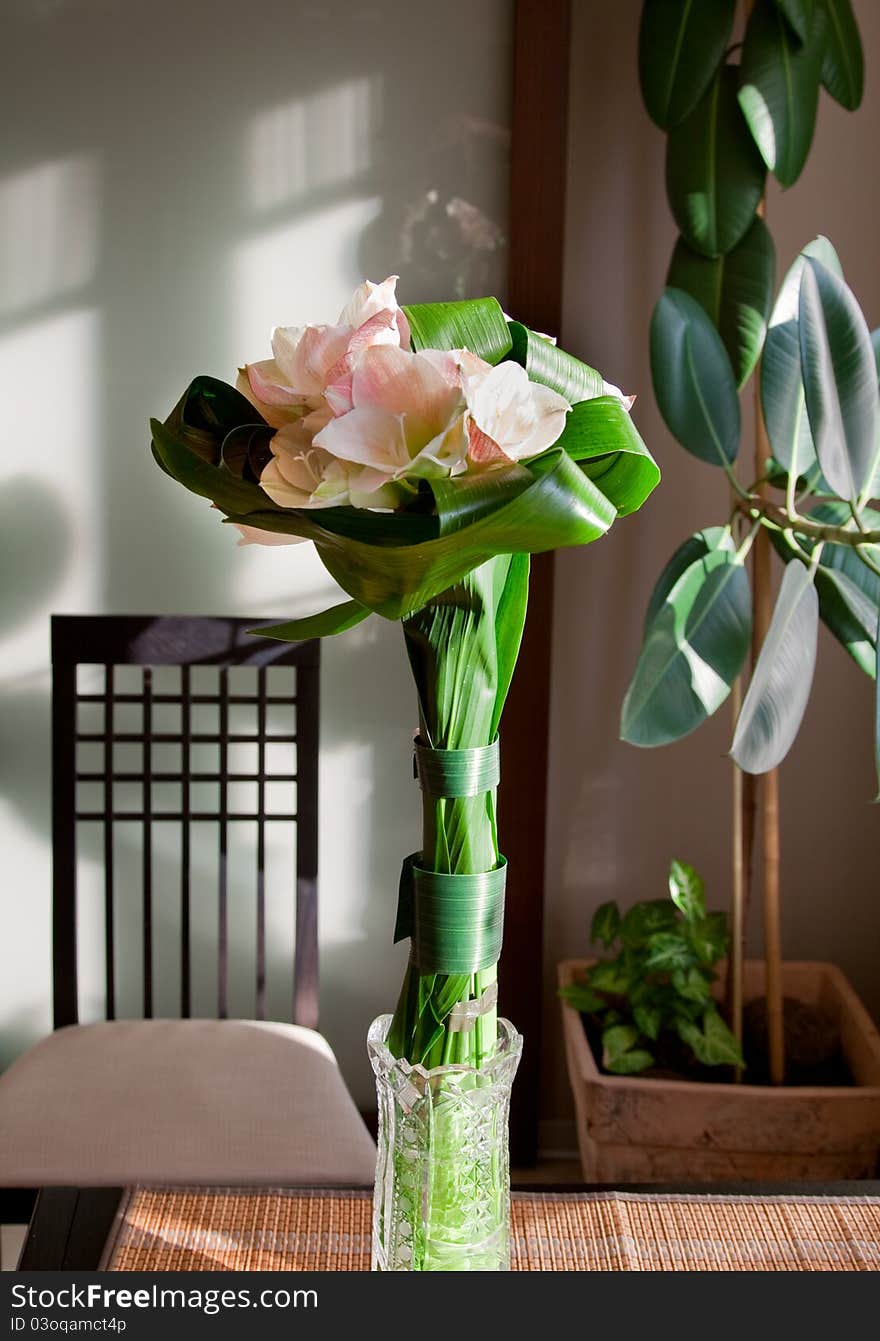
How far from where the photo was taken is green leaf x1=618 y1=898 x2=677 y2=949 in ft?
6.99

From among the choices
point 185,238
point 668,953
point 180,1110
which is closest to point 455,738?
point 180,1110

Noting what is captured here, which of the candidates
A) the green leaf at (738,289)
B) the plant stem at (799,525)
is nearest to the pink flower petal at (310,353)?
the plant stem at (799,525)

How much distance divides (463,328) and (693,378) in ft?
4.11

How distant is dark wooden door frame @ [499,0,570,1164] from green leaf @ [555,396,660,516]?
1.46 m

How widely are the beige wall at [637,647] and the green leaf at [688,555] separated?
415mm

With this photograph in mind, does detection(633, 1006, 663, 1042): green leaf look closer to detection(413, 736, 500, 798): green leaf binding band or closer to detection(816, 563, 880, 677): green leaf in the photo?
detection(816, 563, 880, 677): green leaf

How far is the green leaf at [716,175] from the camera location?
199 centimetres

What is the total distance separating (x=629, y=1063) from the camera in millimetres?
2045

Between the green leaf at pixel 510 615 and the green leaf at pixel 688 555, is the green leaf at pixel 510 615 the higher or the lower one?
the lower one

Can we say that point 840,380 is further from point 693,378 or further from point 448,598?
point 448,598

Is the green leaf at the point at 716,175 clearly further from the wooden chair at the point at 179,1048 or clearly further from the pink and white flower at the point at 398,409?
the pink and white flower at the point at 398,409

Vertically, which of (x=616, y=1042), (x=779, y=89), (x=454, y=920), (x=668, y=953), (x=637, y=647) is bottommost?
(x=616, y=1042)

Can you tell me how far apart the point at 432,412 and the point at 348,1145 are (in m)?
1.22

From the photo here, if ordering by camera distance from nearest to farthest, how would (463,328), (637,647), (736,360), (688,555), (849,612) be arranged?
(463,328)
(849,612)
(688,555)
(736,360)
(637,647)
